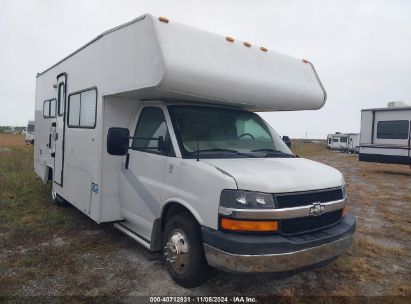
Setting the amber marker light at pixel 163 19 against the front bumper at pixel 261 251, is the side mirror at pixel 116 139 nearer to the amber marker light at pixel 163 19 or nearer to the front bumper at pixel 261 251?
the amber marker light at pixel 163 19

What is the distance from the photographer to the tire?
3958mm

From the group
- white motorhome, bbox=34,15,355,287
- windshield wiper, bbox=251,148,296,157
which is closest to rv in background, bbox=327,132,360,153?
windshield wiper, bbox=251,148,296,157

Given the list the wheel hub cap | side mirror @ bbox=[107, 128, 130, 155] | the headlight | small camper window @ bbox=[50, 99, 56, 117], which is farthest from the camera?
small camper window @ bbox=[50, 99, 56, 117]

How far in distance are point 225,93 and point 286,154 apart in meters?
1.35

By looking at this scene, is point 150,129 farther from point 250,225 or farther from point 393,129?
point 393,129

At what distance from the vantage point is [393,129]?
16391 millimetres

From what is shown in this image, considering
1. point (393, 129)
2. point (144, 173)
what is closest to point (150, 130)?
point (144, 173)

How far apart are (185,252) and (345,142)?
41074 millimetres

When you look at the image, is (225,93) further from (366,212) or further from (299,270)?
(366,212)

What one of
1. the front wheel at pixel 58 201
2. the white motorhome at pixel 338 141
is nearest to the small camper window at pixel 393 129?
the front wheel at pixel 58 201

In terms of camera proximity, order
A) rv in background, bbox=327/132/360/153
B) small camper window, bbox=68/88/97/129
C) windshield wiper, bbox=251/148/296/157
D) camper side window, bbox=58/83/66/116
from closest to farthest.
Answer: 1. windshield wiper, bbox=251/148/296/157
2. small camper window, bbox=68/88/97/129
3. camper side window, bbox=58/83/66/116
4. rv in background, bbox=327/132/360/153

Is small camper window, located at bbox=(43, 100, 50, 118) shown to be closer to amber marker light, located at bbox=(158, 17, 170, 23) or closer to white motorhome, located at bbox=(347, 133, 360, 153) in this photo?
amber marker light, located at bbox=(158, 17, 170, 23)

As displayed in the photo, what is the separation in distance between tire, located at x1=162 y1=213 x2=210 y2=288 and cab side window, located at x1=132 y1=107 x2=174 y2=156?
35.4 inches

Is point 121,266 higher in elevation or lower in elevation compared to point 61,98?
lower
